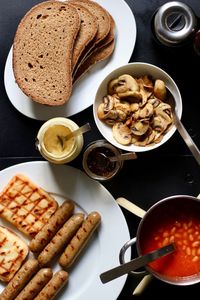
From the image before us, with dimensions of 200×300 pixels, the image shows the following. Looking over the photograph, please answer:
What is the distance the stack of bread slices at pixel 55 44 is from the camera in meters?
2.46

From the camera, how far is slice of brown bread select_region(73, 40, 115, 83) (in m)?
2.48

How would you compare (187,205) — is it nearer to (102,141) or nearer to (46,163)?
(102,141)

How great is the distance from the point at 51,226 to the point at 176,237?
1.66 feet

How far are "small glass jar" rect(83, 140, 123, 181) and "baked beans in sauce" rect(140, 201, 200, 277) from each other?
0.99 ft

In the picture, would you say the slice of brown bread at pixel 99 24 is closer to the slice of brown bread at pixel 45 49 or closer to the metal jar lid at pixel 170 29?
the slice of brown bread at pixel 45 49

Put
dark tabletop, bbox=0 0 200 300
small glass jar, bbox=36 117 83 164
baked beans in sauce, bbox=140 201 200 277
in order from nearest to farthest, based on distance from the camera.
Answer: baked beans in sauce, bbox=140 201 200 277, small glass jar, bbox=36 117 83 164, dark tabletop, bbox=0 0 200 300

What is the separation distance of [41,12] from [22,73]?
0.85 feet

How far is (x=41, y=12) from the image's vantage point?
2.48m

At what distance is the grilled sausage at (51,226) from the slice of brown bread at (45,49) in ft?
1.38

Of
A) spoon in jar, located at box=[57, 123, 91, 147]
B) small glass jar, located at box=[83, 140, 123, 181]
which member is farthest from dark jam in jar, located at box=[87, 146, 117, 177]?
spoon in jar, located at box=[57, 123, 91, 147]

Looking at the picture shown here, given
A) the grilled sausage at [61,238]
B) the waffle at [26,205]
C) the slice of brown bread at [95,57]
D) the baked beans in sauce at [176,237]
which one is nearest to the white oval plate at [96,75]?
the slice of brown bread at [95,57]

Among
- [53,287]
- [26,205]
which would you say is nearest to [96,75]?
[26,205]

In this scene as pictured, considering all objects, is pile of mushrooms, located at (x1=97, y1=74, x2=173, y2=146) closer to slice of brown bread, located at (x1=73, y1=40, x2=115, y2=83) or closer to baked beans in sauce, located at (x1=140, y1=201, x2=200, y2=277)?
slice of brown bread, located at (x1=73, y1=40, x2=115, y2=83)

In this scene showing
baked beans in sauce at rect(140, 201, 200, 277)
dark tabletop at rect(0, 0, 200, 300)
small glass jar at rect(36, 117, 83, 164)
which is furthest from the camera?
dark tabletop at rect(0, 0, 200, 300)
